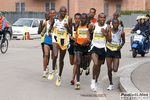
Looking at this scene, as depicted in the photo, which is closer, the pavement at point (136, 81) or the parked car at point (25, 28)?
the pavement at point (136, 81)

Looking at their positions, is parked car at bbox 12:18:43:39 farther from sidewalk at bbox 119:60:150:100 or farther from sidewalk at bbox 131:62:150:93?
sidewalk at bbox 119:60:150:100

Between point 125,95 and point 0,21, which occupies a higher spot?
point 0,21

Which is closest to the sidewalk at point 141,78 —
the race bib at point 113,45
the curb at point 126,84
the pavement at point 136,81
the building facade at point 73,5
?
the pavement at point 136,81

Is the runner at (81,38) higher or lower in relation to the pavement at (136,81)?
higher

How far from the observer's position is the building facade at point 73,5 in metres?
40.4

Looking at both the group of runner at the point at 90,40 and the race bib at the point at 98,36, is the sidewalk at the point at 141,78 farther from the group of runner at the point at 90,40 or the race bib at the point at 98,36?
the race bib at the point at 98,36

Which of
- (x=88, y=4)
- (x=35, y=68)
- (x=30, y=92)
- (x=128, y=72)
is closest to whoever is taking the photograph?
(x=30, y=92)

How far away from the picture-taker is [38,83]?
9.13 m

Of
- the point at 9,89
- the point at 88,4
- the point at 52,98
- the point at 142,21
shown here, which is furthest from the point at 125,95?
the point at 88,4

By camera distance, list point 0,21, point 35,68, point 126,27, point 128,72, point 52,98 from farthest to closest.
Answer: point 126,27, point 0,21, point 35,68, point 128,72, point 52,98

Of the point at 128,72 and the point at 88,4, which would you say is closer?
the point at 128,72

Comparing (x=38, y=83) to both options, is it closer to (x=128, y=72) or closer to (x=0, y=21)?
(x=128, y=72)

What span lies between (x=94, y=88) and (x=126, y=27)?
3657 cm

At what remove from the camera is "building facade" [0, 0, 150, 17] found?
40.4 m
